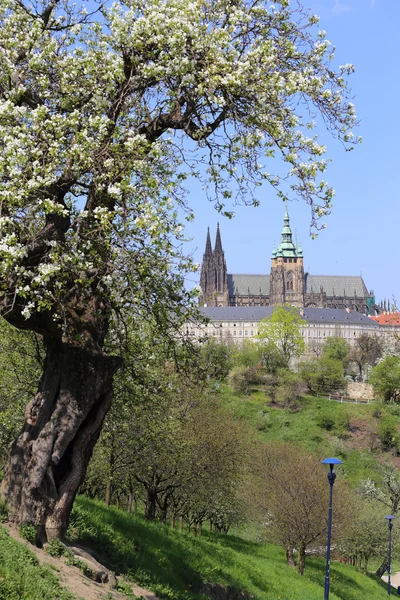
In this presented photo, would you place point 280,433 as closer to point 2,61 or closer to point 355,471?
point 355,471

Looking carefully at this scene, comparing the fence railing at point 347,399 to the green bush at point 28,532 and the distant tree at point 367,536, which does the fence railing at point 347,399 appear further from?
the green bush at point 28,532

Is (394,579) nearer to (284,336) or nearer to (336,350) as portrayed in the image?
(284,336)

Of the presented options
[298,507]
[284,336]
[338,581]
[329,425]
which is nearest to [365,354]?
[284,336]

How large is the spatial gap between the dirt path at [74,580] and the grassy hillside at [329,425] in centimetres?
7076

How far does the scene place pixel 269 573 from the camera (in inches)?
948

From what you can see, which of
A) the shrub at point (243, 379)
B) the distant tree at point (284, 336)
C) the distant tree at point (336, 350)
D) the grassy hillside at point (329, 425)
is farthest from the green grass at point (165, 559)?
the distant tree at point (336, 350)

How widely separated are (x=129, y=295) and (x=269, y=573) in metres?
14.2

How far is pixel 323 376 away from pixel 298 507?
82.4 metres

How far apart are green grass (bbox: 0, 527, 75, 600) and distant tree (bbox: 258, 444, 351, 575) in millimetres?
21655

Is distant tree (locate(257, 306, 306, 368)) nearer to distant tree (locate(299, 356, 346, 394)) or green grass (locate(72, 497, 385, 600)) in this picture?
distant tree (locate(299, 356, 346, 394))

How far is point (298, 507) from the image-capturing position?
32.4 metres

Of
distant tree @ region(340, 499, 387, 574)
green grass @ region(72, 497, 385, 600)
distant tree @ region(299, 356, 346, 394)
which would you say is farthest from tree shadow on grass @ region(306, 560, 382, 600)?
distant tree @ region(299, 356, 346, 394)

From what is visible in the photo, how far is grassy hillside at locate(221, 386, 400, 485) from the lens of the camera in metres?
85.4

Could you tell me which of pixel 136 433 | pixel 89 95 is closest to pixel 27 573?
pixel 89 95
